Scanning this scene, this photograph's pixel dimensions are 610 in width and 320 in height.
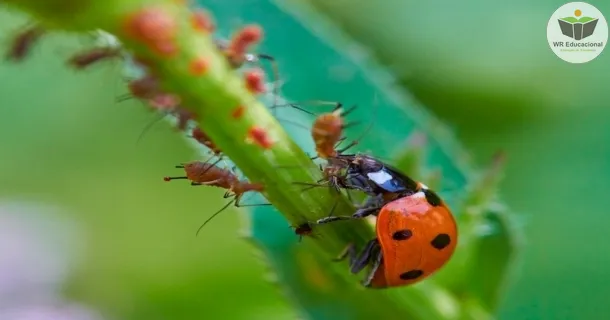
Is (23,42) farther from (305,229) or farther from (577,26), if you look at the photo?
(577,26)

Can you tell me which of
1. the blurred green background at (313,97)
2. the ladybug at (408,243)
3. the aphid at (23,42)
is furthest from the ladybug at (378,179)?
the aphid at (23,42)

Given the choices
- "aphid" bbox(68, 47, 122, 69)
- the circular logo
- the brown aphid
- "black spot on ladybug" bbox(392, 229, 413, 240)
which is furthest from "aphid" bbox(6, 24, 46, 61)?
the circular logo

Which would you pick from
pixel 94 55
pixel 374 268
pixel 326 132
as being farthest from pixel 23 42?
pixel 374 268

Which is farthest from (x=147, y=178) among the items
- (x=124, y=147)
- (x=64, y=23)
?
(x=64, y=23)

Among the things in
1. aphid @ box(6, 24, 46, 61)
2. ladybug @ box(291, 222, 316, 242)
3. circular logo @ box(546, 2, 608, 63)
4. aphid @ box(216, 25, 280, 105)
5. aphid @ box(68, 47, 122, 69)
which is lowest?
ladybug @ box(291, 222, 316, 242)

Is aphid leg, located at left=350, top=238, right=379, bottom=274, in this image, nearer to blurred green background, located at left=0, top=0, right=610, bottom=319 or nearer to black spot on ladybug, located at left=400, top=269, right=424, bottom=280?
black spot on ladybug, located at left=400, top=269, right=424, bottom=280

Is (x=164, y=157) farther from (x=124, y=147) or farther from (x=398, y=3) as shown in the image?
(x=398, y=3)
